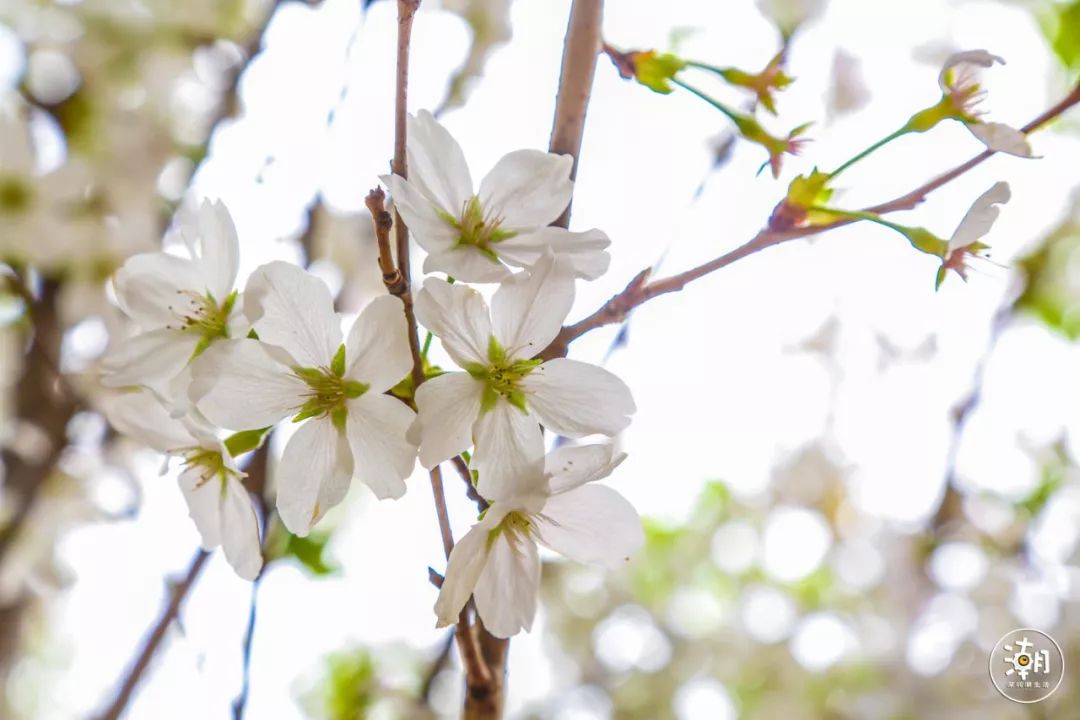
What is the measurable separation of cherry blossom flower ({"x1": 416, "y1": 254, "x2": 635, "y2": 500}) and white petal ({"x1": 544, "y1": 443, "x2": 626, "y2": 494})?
0.4 inches

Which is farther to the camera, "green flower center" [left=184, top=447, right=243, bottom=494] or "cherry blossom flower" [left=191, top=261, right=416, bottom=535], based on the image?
"green flower center" [left=184, top=447, right=243, bottom=494]

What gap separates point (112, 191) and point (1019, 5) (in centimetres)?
144

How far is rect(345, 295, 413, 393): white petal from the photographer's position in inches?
18.3

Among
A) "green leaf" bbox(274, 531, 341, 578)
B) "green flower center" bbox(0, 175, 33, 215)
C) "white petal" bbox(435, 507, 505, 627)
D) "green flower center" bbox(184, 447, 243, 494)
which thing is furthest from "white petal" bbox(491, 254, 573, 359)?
"green flower center" bbox(0, 175, 33, 215)

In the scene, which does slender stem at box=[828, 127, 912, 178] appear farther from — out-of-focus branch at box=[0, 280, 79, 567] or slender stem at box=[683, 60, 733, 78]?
out-of-focus branch at box=[0, 280, 79, 567]

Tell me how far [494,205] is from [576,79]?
0.11m

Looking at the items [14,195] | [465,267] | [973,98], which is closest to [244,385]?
[465,267]

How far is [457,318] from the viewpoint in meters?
0.48

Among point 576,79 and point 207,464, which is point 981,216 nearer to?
point 576,79

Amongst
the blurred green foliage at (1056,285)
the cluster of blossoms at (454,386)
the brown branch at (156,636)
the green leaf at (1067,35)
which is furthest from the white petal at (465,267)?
the blurred green foliage at (1056,285)

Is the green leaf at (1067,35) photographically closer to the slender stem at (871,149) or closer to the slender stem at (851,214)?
the slender stem at (871,149)

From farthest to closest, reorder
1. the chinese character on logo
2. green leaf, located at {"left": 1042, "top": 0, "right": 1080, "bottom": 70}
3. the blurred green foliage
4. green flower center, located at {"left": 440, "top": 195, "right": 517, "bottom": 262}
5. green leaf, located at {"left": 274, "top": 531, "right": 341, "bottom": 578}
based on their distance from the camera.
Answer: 1. the blurred green foliage
2. the chinese character on logo
3. green leaf, located at {"left": 1042, "top": 0, "right": 1080, "bottom": 70}
4. green leaf, located at {"left": 274, "top": 531, "right": 341, "bottom": 578}
5. green flower center, located at {"left": 440, "top": 195, "right": 517, "bottom": 262}

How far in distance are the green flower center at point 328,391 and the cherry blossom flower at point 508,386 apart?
67 millimetres

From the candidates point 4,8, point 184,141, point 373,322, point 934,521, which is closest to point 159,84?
point 184,141
